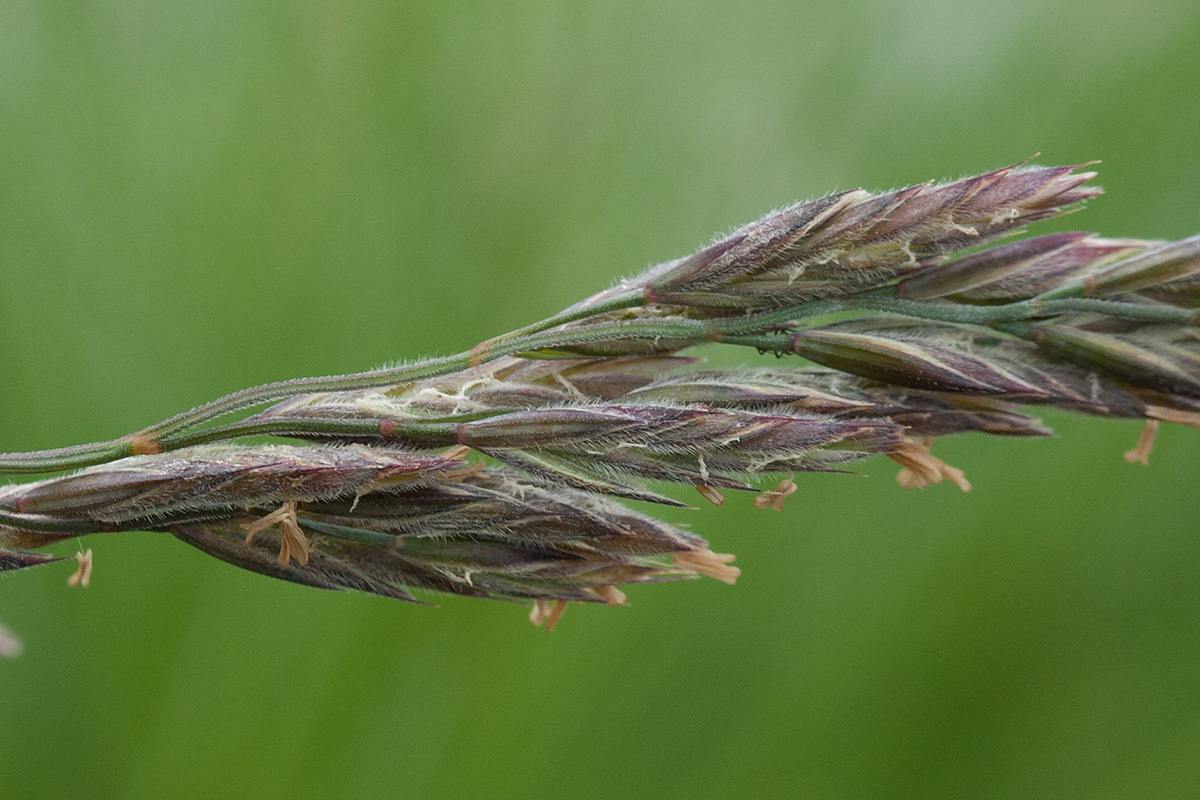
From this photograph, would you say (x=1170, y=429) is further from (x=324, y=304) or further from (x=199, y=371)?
(x=199, y=371)

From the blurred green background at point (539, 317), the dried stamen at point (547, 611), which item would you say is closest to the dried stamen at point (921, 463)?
the dried stamen at point (547, 611)

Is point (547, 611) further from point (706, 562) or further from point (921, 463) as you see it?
point (921, 463)

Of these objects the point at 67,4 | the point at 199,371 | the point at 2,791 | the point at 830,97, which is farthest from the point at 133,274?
the point at 830,97

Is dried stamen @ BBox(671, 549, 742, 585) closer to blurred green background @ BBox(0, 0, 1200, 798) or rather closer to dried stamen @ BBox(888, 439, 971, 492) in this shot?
dried stamen @ BBox(888, 439, 971, 492)

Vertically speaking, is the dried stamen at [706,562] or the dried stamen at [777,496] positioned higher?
the dried stamen at [777,496]

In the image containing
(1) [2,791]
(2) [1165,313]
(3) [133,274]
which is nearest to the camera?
(2) [1165,313]

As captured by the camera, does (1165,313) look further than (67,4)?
No

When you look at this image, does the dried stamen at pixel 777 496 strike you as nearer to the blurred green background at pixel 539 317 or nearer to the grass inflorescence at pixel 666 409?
the grass inflorescence at pixel 666 409

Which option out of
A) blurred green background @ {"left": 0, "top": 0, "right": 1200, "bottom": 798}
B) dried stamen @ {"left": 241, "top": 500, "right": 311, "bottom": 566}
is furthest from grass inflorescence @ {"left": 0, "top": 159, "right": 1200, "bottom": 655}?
blurred green background @ {"left": 0, "top": 0, "right": 1200, "bottom": 798}
